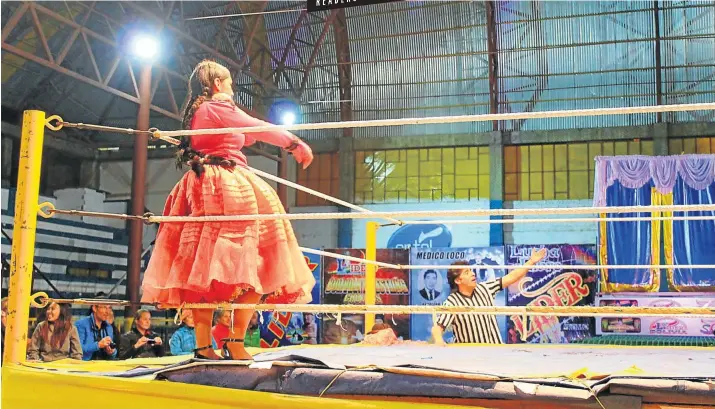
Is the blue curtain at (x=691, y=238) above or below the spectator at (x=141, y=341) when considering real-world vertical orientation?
above

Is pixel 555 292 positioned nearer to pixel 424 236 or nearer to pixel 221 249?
pixel 424 236

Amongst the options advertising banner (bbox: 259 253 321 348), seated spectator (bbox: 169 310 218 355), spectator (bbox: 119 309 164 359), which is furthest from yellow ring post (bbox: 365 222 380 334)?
advertising banner (bbox: 259 253 321 348)

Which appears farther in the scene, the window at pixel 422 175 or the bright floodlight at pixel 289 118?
the window at pixel 422 175

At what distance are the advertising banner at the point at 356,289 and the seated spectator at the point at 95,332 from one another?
455 centimetres

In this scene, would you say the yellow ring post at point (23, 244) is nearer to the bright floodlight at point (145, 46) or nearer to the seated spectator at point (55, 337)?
the seated spectator at point (55, 337)

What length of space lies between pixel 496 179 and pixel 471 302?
8.38 m

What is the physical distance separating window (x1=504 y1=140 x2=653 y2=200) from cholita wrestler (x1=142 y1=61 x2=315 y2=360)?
34.3ft

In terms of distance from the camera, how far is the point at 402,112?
13133 millimetres

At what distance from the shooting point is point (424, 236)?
1184 cm

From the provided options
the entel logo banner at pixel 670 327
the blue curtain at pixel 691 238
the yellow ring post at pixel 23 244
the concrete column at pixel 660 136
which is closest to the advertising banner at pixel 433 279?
the entel logo banner at pixel 670 327

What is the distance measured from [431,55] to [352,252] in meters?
4.38

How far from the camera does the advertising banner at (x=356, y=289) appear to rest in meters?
9.96

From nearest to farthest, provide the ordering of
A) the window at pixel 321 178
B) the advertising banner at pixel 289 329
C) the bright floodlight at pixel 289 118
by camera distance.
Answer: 1. the advertising banner at pixel 289 329
2. the bright floodlight at pixel 289 118
3. the window at pixel 321 178

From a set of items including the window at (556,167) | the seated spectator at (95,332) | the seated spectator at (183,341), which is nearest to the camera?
the seated spectator at (183,341)
